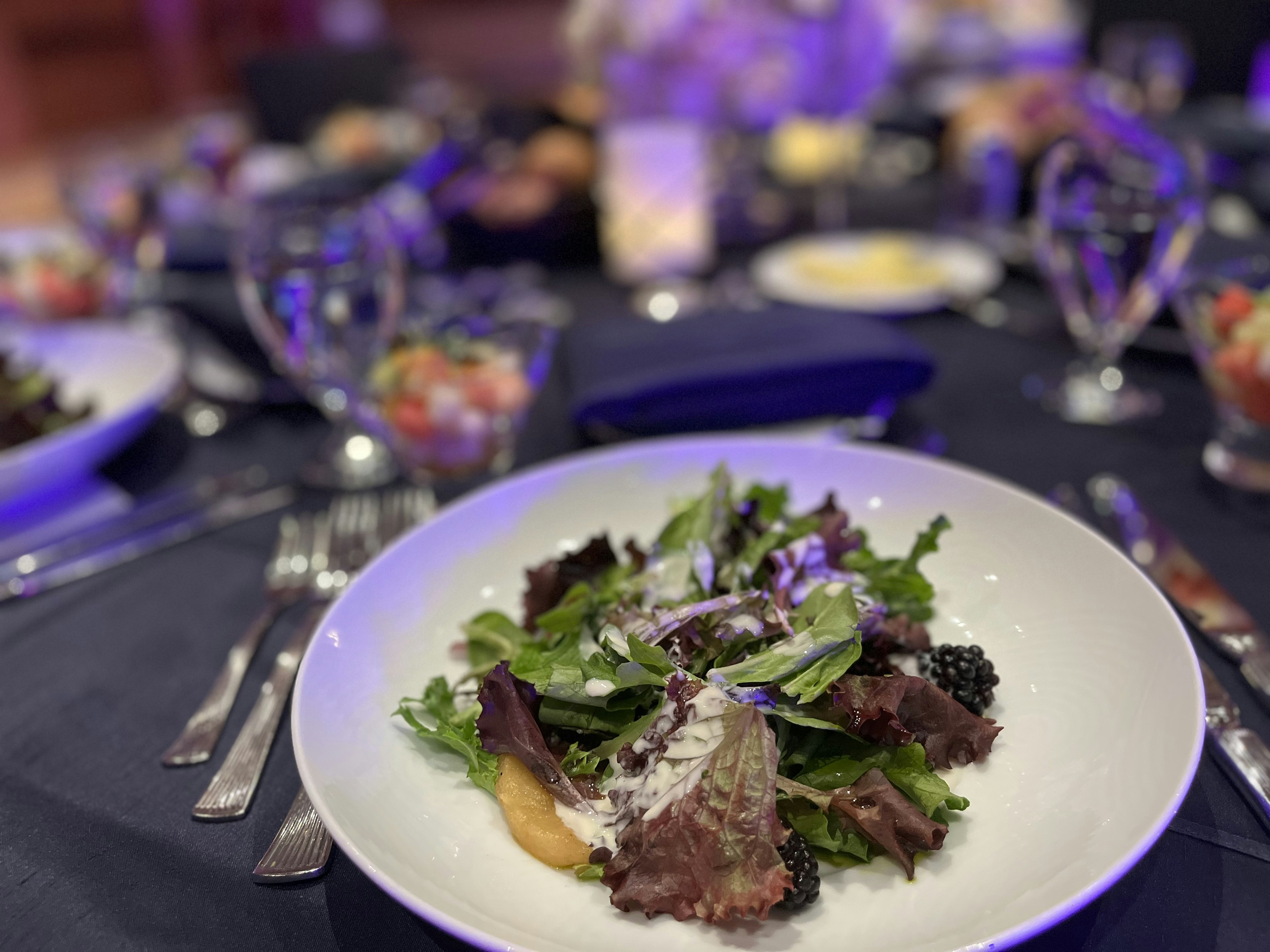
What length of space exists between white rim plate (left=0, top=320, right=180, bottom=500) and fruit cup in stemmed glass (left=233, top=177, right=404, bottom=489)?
0.23m

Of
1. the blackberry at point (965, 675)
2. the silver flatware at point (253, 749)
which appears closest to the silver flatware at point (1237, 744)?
the blackberry at point (965, 675)

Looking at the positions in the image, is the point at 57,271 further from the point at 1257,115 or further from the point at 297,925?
the point at 1257,115

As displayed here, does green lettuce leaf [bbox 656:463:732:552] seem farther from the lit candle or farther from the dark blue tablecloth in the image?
the lit candle

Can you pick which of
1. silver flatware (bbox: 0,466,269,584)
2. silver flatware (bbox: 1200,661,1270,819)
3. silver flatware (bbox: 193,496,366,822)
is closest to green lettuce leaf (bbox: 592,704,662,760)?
silver flatware (bbox: 193,496,366,822)

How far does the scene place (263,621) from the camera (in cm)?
106

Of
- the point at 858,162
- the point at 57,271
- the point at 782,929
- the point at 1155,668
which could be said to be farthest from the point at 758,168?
the point at 782,929

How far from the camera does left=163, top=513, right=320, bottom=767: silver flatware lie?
2.92ft

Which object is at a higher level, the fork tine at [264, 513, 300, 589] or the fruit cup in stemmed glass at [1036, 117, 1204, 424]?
the fruit cup in stemmed glass at [1036, 117, 1204, 424]

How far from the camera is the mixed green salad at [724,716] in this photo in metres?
0.64

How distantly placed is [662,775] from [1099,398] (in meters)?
1.09

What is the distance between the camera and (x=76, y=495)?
53.4 inches

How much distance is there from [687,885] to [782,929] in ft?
0.23

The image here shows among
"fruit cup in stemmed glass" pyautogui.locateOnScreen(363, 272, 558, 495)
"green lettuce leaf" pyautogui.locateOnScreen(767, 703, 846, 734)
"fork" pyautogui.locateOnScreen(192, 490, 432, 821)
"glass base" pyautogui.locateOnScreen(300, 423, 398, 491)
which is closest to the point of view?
"green lettuce leaf" pyautogui.locateOnScreen(767, 703, 846, 734)

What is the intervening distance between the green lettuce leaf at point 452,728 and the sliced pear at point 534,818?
12 mm
